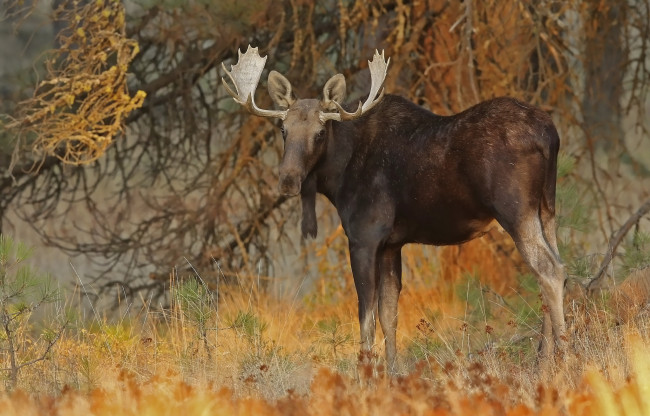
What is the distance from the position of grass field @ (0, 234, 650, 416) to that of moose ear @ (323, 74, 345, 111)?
52.2 inches

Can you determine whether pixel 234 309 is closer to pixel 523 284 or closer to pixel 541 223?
pixel 523 284

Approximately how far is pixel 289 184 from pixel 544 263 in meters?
1.52

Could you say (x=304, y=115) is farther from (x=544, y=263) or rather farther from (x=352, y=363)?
(x=544, y=263)

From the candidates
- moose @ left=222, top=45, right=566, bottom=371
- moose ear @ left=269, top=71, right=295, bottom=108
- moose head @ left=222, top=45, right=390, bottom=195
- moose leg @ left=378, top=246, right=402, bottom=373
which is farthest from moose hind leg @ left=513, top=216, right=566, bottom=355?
moose ear @ left=269, top=71, right=295, bottom=108

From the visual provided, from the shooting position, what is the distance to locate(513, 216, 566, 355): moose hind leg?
693 centimetres

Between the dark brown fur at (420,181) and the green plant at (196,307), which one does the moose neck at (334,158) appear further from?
the green plant at (196,307)

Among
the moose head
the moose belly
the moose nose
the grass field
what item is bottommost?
the grass field

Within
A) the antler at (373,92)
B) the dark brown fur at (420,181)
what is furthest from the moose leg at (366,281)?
the antler at (373,92)

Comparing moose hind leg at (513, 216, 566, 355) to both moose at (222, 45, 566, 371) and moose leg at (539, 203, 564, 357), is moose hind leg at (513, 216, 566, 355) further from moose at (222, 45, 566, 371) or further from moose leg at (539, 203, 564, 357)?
moose leg at (539, 203, 564, 357)

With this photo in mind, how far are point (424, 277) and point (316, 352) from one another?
3232mm

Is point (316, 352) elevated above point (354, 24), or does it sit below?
below

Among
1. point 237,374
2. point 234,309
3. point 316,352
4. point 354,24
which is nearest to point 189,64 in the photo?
point 354,24

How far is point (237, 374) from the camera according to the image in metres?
6.98

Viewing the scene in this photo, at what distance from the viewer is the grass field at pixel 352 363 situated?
486 cm
